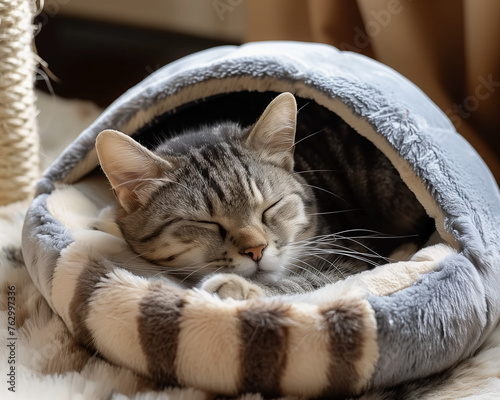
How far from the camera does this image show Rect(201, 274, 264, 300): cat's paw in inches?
38.2

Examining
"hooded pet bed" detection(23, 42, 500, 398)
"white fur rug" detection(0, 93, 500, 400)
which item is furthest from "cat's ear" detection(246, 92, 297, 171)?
"white fur rug" detection(0, 93, 500, 400)

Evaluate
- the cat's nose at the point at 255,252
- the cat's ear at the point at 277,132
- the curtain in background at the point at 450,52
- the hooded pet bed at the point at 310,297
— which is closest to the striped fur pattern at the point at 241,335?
the hooded pet bed at the point at 310,297

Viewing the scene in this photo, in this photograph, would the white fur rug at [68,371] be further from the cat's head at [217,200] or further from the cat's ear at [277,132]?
the cat's ear at [277,132]

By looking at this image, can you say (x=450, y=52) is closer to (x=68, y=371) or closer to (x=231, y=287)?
(x=231, y=287)

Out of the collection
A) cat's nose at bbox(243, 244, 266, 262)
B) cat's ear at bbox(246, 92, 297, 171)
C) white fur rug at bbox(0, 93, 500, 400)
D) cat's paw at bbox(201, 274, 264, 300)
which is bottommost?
white fur rug at bbox(0, 93, 500, 400)

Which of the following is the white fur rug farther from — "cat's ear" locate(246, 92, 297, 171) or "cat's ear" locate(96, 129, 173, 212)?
"cat's ear" locate(246, 92, 297, 171)

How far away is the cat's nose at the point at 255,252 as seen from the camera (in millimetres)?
1053

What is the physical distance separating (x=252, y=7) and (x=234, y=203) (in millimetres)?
1358

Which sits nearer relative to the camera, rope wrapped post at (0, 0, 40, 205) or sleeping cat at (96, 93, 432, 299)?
sleeping cat at (96, 93, 432, 299)

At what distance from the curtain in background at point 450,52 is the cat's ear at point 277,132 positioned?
801 millimetres

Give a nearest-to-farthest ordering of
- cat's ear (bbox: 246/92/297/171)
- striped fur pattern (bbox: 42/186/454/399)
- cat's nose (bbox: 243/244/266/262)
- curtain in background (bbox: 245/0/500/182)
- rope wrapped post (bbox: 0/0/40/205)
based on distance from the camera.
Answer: striped fur pattern (bbox: 42/186/454/399) < cat's nose (bbox: 243/244/266/262) < cat's ear (bbox: 246/92/297/171) < rope wrapped post (bbox: 0/0/40/205) < curtain in background (bbox: 245/0/500/182)

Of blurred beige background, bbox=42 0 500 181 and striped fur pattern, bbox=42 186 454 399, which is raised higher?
blurred beige background, bbox=42 0 500 181

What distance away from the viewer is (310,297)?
943 millimetres

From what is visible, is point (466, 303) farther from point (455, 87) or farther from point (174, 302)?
point (455, 87)
